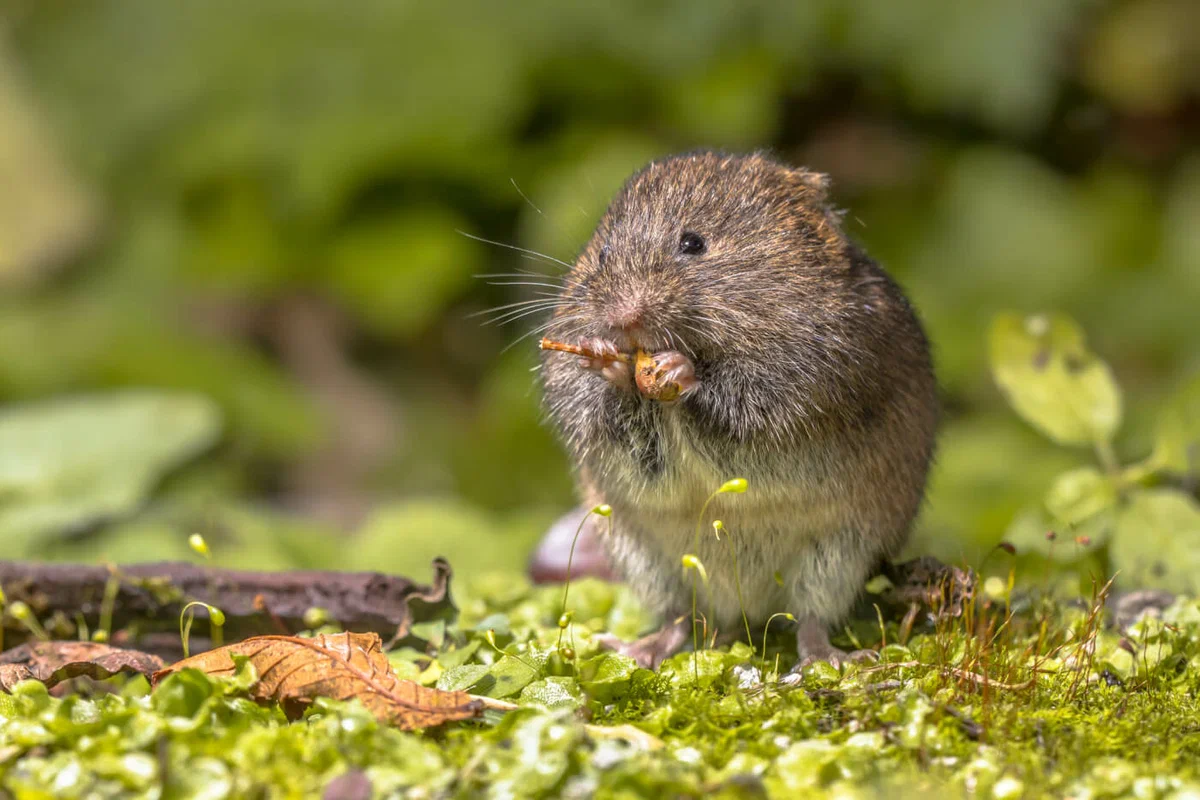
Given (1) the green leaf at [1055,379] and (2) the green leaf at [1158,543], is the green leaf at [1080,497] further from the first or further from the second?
(1) the green leaf at [1055,379]

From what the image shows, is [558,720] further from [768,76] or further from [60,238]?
[60,238]

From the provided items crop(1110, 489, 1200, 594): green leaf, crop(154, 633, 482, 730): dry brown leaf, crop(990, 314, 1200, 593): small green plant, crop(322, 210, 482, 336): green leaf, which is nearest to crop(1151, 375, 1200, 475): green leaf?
crop(990, 314, 1200, 593): small green plant

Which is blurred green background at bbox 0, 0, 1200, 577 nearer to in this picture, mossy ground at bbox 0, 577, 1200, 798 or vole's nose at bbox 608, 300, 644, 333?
vole's nose at bbox 608, 300, 644, 333

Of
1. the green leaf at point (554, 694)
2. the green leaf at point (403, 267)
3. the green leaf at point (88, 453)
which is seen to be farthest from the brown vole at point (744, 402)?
the green leaf at point (403, 267)

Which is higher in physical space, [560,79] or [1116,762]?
[560,79]

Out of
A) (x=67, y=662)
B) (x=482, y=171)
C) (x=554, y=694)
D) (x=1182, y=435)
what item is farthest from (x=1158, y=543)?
(x=482, y=171)

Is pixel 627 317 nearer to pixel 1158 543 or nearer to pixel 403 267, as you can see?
pixel 1158 543

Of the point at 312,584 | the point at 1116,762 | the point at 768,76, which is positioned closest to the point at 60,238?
the point at 768,76
